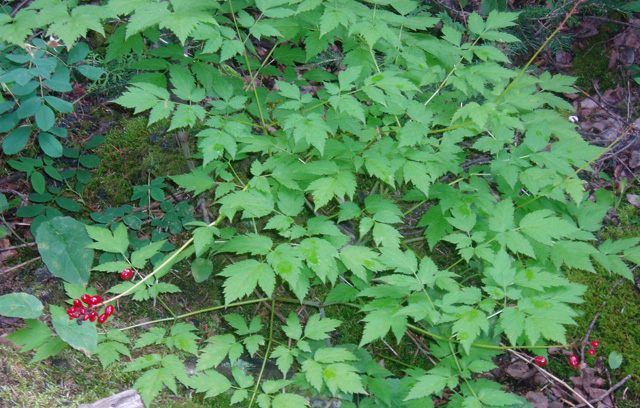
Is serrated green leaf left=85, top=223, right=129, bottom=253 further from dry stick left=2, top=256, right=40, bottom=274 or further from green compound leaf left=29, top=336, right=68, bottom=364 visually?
dry stick left=2, top=256, right=40, bottom=274

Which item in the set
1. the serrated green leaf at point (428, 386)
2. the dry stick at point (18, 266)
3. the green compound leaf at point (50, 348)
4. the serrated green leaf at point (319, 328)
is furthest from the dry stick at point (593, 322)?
the dry stick at point (18, 266)

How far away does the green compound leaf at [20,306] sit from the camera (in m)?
1.94

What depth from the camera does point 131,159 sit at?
3322 millimetres

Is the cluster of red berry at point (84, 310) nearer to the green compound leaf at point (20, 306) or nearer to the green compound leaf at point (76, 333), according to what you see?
the green compound leaf at point (76, 333)

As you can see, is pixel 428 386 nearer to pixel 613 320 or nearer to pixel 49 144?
pixel 613 320

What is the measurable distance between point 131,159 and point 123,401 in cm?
180

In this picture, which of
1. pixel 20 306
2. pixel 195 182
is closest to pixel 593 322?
pixel 195 182

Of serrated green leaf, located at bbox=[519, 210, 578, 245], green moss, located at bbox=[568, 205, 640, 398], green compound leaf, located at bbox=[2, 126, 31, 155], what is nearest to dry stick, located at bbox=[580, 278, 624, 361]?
green moss, located at bbox=[568, 205, 640, 398]

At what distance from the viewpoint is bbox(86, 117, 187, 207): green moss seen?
10.6ft

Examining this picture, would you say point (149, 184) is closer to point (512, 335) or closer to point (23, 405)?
point (23, 405)

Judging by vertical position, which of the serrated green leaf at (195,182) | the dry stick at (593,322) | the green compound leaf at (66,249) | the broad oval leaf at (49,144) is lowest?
the dry stick at (593,322)

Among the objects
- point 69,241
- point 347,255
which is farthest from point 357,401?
point 69,241

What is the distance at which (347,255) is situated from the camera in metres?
2.20

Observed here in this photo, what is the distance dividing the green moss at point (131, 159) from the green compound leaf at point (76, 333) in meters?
1.34
